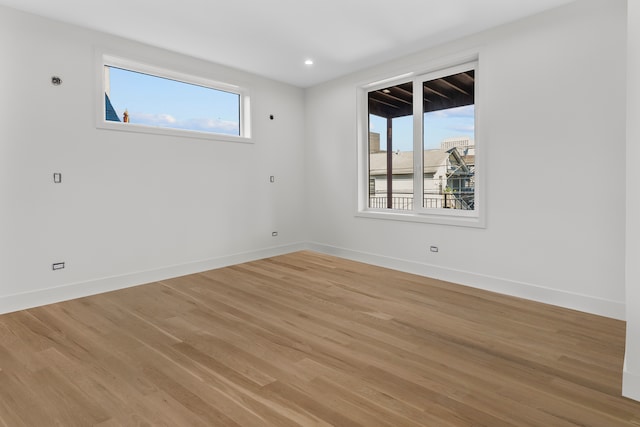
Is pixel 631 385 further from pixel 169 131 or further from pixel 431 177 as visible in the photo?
pixel 169 131

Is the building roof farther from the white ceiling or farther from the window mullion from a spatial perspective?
the white ceiling

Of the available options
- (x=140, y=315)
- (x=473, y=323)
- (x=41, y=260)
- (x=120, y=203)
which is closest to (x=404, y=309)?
(x=473, y=323)

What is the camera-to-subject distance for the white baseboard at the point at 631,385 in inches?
73.4

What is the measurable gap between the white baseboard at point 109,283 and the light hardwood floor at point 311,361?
0.52ft

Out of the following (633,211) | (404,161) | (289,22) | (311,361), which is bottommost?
(311,361)

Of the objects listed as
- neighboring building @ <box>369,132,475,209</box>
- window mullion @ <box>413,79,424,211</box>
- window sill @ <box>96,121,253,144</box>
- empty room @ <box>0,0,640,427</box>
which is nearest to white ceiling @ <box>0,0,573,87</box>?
empty room @ <box>0,0,640,427</box>

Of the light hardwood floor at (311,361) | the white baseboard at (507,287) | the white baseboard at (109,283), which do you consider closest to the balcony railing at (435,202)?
the white baseboard at (507,287)

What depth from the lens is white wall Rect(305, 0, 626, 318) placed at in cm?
303

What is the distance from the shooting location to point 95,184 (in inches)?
148

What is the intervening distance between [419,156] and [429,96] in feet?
2.41

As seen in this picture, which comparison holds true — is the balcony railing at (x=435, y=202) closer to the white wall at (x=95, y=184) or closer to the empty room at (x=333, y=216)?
the empty room at (x=333, y=216)

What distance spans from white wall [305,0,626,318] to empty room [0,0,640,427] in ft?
0.06

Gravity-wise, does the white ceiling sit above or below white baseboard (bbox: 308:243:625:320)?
above

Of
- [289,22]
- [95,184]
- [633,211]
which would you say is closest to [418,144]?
[289,22]
